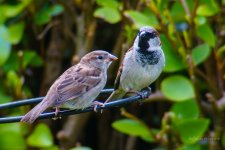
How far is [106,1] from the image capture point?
11.4ft

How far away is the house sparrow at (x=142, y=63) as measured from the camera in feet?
9.67

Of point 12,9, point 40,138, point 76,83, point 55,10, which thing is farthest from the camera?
point 55,10

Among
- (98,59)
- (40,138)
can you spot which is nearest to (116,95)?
(98,59)

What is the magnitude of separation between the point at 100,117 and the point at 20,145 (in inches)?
31.3

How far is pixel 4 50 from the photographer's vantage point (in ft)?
11.9

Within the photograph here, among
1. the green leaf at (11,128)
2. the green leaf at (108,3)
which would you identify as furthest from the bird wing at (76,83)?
the green leaf at (11,128)

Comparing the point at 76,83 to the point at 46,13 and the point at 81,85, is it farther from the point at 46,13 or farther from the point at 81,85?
the point at 46,13

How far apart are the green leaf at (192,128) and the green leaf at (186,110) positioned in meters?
0.09

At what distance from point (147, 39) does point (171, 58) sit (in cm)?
50

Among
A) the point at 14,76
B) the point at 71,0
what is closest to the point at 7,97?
the point at 14,76

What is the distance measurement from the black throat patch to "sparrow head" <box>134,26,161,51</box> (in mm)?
23

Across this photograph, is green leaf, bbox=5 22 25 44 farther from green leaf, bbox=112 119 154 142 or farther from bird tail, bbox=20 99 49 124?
bird tail, bbox=20 99 49 124

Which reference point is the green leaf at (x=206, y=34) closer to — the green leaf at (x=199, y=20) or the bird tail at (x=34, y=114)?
the green leaf at (x=199, y=20)

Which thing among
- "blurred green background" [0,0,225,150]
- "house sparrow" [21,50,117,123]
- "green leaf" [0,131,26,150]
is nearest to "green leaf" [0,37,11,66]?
"blurred green background" [0,0,225,150]
